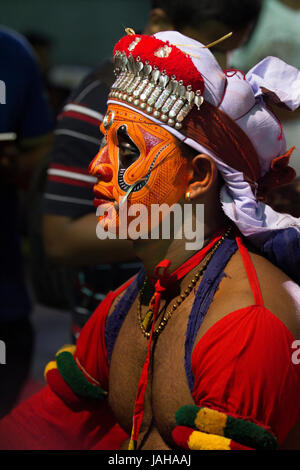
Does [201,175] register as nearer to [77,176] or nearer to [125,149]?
[125,149]

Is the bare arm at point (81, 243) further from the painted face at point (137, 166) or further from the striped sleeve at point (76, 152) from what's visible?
the painted face at point (137, 166)

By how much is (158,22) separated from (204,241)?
0.93 m

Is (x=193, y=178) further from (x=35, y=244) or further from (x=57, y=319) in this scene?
(x=57, y=319)

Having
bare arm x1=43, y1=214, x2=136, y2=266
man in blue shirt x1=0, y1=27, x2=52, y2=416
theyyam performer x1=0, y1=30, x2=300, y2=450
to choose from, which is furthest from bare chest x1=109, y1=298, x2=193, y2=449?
man in blue shirt x1=0, y1=27, x2=52, y2=416

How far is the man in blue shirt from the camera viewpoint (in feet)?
8.71

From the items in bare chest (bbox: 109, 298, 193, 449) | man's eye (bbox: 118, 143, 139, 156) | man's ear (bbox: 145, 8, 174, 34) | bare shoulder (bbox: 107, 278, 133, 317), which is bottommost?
bare chest (bbox: 109, 298, 193, 449)

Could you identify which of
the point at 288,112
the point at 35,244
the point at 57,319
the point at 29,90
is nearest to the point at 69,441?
the point at 288,112

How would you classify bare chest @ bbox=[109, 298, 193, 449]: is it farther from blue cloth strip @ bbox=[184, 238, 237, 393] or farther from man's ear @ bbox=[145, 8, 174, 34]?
man's ear @ bbox=[145, 8, 174, 34]

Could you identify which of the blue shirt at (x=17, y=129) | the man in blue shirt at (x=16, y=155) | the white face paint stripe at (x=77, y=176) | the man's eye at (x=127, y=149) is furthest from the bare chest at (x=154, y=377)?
the blue shirt at (x=17, y=129)

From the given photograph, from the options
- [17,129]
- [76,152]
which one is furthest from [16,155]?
[76,152]

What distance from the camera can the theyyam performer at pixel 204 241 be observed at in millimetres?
1357

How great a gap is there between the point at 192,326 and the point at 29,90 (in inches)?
70.5

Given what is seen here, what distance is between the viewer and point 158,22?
2.16 m

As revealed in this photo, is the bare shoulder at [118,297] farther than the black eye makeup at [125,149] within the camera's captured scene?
Yes
